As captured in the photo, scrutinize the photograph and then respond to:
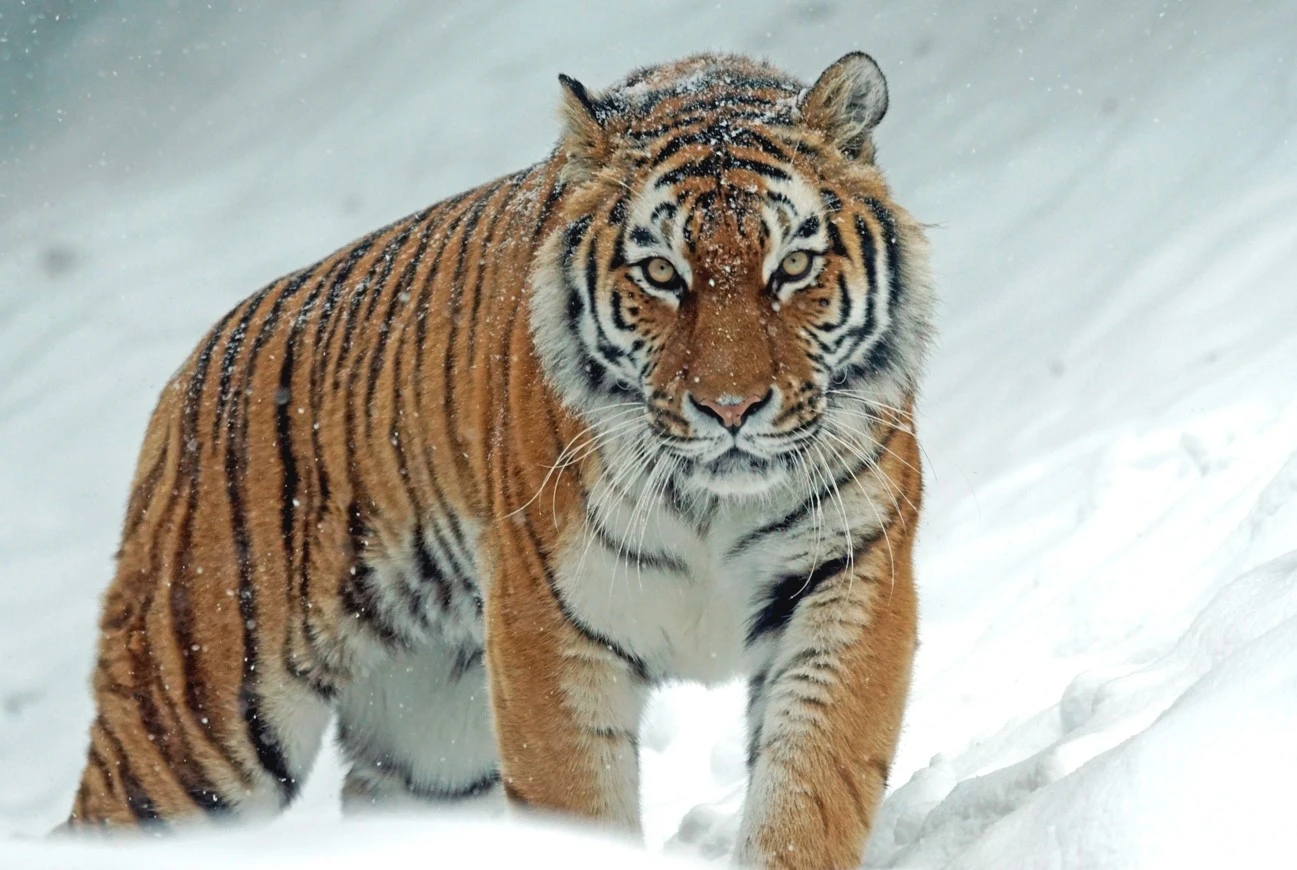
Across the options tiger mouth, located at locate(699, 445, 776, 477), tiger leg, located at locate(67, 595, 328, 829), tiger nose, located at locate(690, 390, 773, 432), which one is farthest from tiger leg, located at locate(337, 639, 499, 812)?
tiger nose, located at locate(690, 390, 773, 432)

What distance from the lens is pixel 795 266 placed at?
2416 millimetres

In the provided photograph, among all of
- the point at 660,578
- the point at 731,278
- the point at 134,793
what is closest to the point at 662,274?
the point at 731,278

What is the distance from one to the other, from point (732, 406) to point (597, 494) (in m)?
0.37

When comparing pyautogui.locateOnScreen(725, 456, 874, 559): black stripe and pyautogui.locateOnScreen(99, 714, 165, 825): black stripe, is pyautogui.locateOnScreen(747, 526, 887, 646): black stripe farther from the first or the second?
pyautogui.locateOnScreen(99, 714, 165, 825): black stripe

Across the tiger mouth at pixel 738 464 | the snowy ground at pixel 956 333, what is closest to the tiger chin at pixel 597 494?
the tiger mouth at pixel 738 464

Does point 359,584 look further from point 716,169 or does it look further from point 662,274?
point 716,169

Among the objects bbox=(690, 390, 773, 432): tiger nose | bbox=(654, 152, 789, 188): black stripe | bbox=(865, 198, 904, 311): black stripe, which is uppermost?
bbox=(654, 152, 789, 188): black stripe

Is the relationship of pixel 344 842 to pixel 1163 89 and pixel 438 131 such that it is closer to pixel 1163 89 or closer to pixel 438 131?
pixel 1163 89

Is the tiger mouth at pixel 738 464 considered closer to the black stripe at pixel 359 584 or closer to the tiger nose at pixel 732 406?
the tiger nose at pixel 732 406

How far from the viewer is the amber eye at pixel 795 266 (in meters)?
2.40

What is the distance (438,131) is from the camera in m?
8.11

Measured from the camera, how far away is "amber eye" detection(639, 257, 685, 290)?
2428 millimetres

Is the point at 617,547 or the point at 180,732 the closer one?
the point at 617,547

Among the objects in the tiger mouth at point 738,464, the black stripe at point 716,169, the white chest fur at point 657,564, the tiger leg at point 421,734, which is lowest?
the tiger leg at point 421,734
